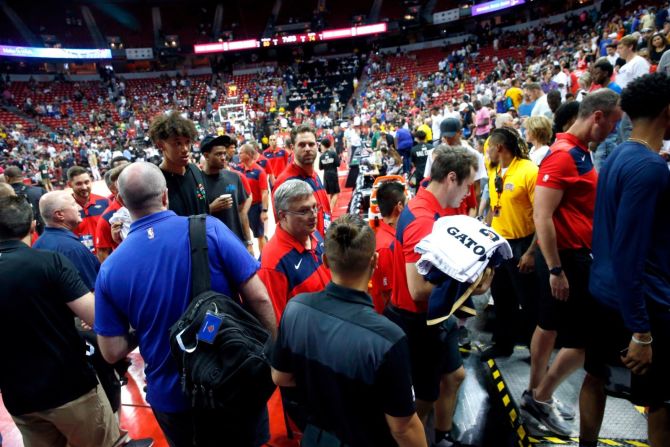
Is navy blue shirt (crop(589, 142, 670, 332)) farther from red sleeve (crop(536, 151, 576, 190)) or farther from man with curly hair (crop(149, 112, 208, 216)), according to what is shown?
man with curly hair (crop(149, 112, 208, 216))

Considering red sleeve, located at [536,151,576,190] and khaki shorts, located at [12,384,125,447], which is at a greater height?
red sleeve, located at [536,151,576,190]

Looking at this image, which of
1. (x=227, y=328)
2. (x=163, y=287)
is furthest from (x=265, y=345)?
(x=163, y=287)

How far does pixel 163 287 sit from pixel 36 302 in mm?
931

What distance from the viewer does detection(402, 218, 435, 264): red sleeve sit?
7.32ft

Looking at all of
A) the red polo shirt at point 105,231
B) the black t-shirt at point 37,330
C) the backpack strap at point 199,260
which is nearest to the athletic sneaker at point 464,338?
the backpack strap at point 199,260

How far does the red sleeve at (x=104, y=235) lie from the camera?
3.74 m

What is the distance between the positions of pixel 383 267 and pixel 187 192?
1.61 metres

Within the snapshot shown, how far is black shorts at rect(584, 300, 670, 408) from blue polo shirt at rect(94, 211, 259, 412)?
6.00 ft

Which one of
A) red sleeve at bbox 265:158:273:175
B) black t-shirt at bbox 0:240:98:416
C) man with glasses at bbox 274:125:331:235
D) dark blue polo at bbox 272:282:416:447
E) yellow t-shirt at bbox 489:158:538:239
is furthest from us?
red sleeve at bbox 265:158:273:175

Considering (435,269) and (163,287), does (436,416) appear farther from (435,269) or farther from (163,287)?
(163,287)

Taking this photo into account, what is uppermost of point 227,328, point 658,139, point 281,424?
point 658,139

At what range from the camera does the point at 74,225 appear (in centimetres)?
319

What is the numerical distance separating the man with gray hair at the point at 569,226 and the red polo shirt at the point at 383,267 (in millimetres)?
931

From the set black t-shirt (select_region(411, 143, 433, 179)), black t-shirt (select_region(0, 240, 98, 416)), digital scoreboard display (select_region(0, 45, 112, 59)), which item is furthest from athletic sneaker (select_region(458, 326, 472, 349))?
digital scoreboard display (select_region(0, 45, 112, 59))
